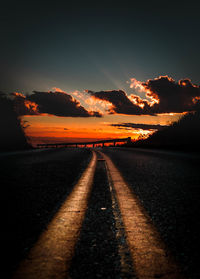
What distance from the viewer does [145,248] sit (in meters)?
1.67

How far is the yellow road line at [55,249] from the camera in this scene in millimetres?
1341

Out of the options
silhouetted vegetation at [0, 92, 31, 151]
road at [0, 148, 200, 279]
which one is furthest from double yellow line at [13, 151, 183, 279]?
silhouetted vegetation at [0, 92, 31, 151]

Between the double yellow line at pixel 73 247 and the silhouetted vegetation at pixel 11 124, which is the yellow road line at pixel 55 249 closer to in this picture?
the double yellow line at pixel 73 247

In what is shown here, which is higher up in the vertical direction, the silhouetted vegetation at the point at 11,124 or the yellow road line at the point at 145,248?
the silhouetted vegetation at the point at 11,124

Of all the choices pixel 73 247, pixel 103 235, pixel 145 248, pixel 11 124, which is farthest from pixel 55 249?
pixel 11 124

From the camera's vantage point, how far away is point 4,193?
377cm

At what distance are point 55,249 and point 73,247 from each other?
0.14 metres

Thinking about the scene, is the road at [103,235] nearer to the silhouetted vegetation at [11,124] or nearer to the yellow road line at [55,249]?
the yellow road line at [55,249]

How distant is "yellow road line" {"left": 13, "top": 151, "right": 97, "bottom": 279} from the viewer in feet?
4.40

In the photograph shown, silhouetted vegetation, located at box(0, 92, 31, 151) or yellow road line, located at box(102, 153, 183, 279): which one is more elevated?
silhouetted vegetation, located at box(0, 92, 31, 151)

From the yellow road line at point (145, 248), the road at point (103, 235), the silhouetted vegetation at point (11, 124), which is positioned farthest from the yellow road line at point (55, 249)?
the silhouetted vegetation at point (11, 124)

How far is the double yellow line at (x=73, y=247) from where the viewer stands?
135cm

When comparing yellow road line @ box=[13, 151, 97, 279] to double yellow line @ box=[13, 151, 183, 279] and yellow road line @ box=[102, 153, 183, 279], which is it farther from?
yellow road line @ box=[102, 153, 183, 279]

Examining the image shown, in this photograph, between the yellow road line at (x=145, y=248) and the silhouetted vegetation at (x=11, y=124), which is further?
the silhouetted vegetation at (x=11, y=124)
